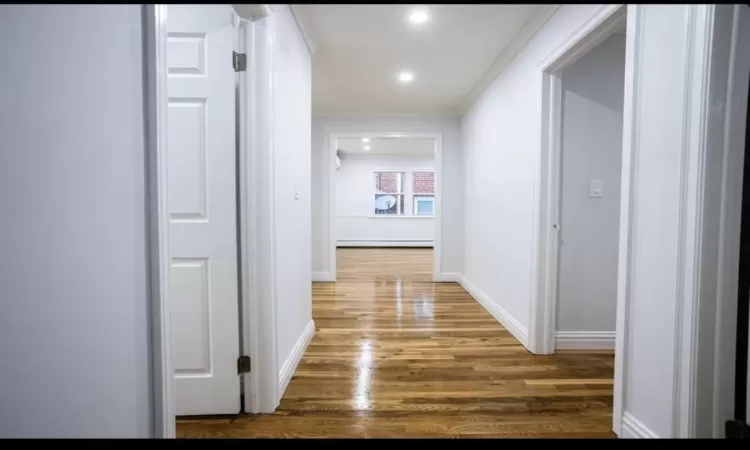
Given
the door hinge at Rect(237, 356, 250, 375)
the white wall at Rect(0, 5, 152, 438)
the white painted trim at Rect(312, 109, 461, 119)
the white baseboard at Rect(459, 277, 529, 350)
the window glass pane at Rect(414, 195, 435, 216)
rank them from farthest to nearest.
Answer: the window glass pane at Rect(414, 195, 435, 216)
the white painted trim at Rect(312, 109, 461, 119)
the white baseboard at Rect(459, 277, 529, 350)
the door hinge at Rect(237, 356, 250, 375)
the white wall at Rect(0, 5, 152, 438)

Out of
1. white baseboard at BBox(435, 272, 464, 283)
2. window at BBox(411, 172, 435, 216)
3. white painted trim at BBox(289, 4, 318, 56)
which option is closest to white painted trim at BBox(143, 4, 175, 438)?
white painted trim at BBox(289, 4, 318, 56)

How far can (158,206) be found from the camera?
95 cm

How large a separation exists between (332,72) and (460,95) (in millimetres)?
1568

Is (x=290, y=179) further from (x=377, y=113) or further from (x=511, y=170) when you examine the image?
(x=377, y=113)

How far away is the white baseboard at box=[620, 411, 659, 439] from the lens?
4.84 ft

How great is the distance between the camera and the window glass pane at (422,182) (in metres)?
9.60

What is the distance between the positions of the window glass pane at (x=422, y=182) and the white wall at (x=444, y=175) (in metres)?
4.50

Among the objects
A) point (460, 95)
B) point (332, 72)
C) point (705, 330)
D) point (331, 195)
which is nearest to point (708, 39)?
point (705, 330)

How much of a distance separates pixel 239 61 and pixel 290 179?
72cm

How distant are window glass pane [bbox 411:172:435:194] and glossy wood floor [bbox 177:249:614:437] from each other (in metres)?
6.26

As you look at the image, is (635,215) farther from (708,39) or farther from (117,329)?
(117,329)

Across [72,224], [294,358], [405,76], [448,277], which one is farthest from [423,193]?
[72,224]

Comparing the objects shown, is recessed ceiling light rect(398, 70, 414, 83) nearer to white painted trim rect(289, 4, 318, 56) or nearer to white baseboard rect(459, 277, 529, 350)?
white painted trim rect(289, 4, 318, 56)

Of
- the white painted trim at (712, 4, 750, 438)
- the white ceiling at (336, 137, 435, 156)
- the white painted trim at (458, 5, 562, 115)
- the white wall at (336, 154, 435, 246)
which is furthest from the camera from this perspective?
the white wall at (336, 154, 435, 246)
